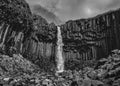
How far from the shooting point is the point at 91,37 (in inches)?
2416

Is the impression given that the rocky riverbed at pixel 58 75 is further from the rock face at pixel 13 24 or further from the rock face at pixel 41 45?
the rock face at pixel 41 45

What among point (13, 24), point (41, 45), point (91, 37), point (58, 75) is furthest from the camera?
point (91, 37)

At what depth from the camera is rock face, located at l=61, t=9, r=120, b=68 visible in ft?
181

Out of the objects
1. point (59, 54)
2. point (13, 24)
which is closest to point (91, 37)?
point (59, 54)

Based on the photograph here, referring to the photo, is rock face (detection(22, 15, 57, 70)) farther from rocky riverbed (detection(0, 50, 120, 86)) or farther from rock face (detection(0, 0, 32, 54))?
rocky riverbed (detection(0, 50, 120, 86))

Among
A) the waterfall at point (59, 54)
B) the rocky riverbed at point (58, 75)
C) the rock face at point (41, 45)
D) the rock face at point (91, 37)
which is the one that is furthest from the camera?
the waterfall at point (59, 54)

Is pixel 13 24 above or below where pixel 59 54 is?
above

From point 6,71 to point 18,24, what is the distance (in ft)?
53.9

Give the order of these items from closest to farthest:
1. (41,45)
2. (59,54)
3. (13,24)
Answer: (13,24) < (41,45) < (59,54)

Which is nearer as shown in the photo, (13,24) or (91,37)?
(13,24)

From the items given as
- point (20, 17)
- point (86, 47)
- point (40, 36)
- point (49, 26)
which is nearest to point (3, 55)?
point (20, 17)

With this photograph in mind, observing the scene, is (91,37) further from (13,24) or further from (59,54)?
(13,24)

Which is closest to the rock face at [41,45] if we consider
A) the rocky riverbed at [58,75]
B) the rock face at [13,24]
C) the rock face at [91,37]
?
the rock face at [13,24]

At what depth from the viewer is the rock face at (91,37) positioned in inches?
2173
